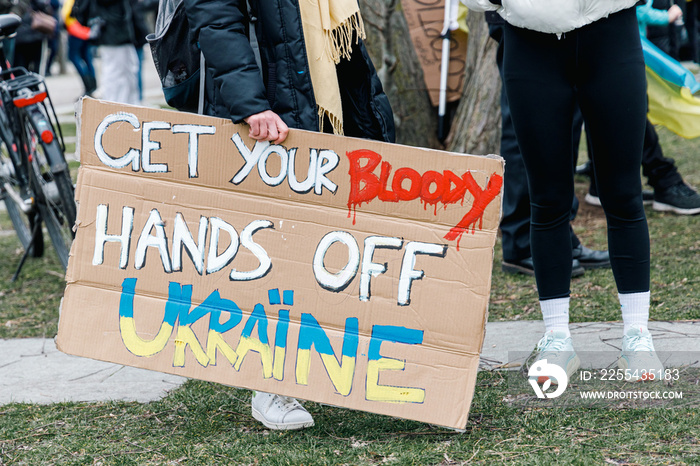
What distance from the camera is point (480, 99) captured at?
5262 mm

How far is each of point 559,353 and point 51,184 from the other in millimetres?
2979

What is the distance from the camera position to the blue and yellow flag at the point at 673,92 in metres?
4.35

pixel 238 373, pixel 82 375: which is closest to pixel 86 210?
pixel 238 373

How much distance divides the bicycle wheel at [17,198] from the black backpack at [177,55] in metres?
2.40

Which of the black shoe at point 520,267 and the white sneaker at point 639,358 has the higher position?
the white sneaker at point 639,358

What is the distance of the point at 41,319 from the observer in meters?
4.06

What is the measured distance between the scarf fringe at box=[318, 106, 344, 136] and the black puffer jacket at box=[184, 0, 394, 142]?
0.05 m

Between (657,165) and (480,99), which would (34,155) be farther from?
(657,165)

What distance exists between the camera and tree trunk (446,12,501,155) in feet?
16.9

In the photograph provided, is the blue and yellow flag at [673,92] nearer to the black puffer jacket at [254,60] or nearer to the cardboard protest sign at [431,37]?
the cardboard protest sign at [431,37]

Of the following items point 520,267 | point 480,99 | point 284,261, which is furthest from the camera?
point 480,99

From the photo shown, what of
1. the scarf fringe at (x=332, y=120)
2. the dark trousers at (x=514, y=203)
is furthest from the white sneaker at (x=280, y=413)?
the dark trousers at (x=514, y=203)

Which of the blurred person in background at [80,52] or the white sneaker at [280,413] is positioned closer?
the white sneaker at [280,413]

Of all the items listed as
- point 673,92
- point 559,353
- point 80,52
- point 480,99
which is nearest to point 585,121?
point 559,353
